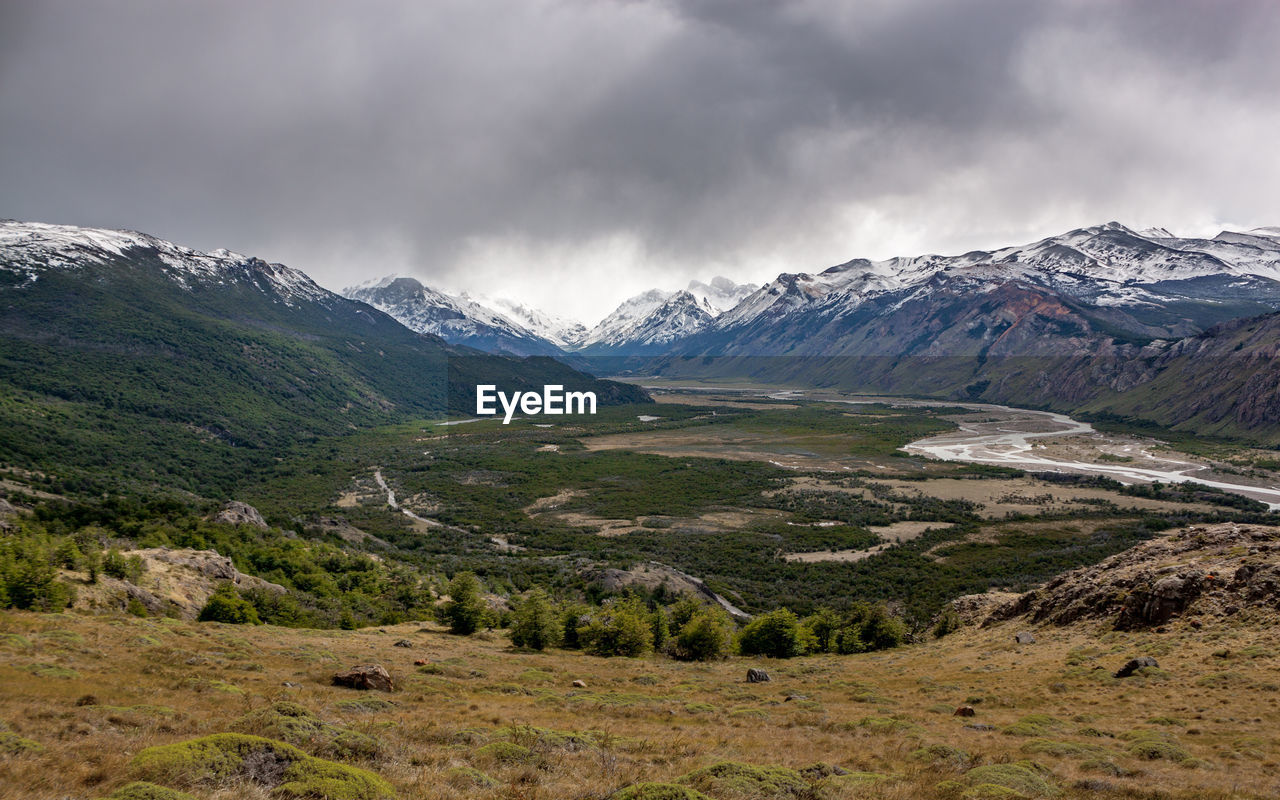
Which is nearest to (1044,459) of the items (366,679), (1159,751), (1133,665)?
(1133,665)

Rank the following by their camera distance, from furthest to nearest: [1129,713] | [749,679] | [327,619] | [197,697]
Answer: [327,619]
[749,679]
[1129,713]
[197,697]

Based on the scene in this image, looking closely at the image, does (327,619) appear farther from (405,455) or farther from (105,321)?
(105,321)

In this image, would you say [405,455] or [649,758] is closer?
[649,758]

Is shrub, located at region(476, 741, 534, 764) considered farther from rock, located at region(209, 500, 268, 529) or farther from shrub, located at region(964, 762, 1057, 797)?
rock, located at region(209, 500, 268, 529)

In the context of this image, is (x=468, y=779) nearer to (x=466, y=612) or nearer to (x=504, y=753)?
(x=504, y=753)

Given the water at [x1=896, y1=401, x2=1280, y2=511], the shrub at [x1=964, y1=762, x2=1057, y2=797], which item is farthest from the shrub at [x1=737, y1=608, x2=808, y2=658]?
the water at [x1=896, y1=401, x2=1280, y2=511]

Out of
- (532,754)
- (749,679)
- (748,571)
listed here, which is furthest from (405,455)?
(532,754)

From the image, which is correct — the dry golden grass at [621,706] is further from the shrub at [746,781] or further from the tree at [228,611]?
the tree at [228,611]
